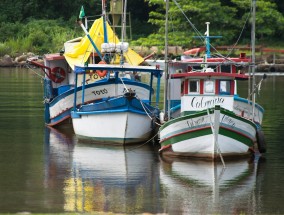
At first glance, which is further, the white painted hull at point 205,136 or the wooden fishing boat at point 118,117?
the wooden fishing boat at point 118,117

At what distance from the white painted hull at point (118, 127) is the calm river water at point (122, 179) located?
39cm

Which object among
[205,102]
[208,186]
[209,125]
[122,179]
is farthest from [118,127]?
[208,186]

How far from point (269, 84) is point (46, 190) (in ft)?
141

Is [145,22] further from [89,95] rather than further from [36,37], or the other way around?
[89,95]

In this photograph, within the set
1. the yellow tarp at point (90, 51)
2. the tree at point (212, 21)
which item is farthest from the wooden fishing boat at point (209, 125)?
the tree at point (212, 21)

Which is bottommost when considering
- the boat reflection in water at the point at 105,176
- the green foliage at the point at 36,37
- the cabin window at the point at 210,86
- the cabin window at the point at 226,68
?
the green foliage at the point at 36,37

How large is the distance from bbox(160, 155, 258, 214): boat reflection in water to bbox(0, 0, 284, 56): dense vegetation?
50.8m

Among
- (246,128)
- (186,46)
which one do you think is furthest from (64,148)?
(186,46)

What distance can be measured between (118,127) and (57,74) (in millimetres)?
9213

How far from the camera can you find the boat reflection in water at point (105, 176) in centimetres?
2164

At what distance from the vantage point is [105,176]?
25.7m

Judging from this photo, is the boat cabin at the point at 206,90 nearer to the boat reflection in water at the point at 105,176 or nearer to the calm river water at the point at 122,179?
the calm river water at the point at 122,179

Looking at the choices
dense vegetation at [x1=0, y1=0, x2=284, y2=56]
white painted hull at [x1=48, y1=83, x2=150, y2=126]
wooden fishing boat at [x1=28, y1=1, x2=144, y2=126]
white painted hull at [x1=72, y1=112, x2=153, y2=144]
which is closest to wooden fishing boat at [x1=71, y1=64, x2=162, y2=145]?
white painted hull at [x1=72, y1=112, x2=153, y2=144]

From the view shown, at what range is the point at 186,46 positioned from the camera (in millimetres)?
83375
